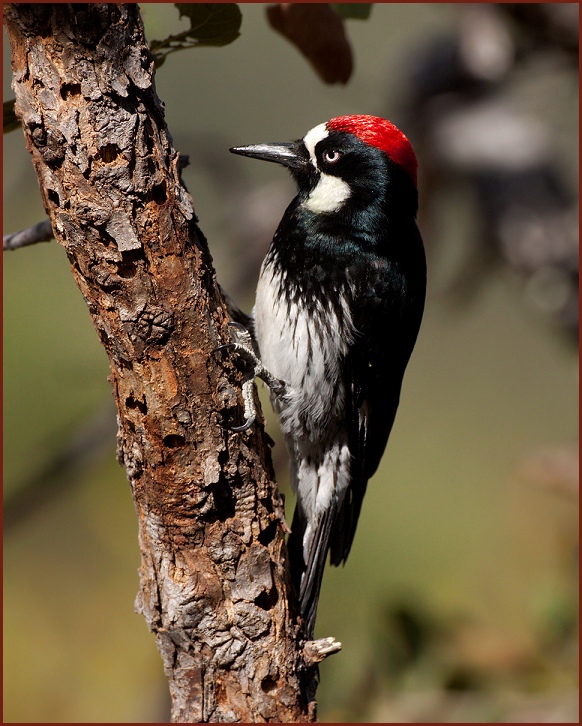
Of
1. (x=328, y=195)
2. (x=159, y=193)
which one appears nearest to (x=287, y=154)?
(x=328, y=195)

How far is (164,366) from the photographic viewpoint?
195 centimetres

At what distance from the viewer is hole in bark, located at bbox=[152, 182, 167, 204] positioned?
6.14 ft

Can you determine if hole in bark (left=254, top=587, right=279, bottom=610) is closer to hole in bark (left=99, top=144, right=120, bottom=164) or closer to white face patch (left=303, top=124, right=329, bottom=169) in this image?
hole in bark (left=99, top=144, right=120, bottom=164)

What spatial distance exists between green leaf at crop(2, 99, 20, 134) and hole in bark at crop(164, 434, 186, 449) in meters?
1.01

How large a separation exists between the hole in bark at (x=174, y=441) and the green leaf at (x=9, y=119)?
101cm

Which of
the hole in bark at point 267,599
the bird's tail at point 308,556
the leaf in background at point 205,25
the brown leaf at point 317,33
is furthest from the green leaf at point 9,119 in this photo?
the bird's tail at point 308,556

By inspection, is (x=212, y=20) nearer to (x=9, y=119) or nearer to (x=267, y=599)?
(x=9, y=119)

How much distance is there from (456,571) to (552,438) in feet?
8.26

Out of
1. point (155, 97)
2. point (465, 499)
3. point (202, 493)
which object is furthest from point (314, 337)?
point (465, 499)

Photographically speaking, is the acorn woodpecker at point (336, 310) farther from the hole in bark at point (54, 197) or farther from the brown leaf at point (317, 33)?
the hole in bark at point (54, 197)

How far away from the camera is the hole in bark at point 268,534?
85.0 inches

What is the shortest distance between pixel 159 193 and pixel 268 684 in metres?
1.33

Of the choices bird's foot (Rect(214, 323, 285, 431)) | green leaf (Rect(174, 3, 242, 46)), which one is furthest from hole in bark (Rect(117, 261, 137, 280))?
green leaf (Rect(174, 3, 242, 46))

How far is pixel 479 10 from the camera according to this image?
15.3 feet
